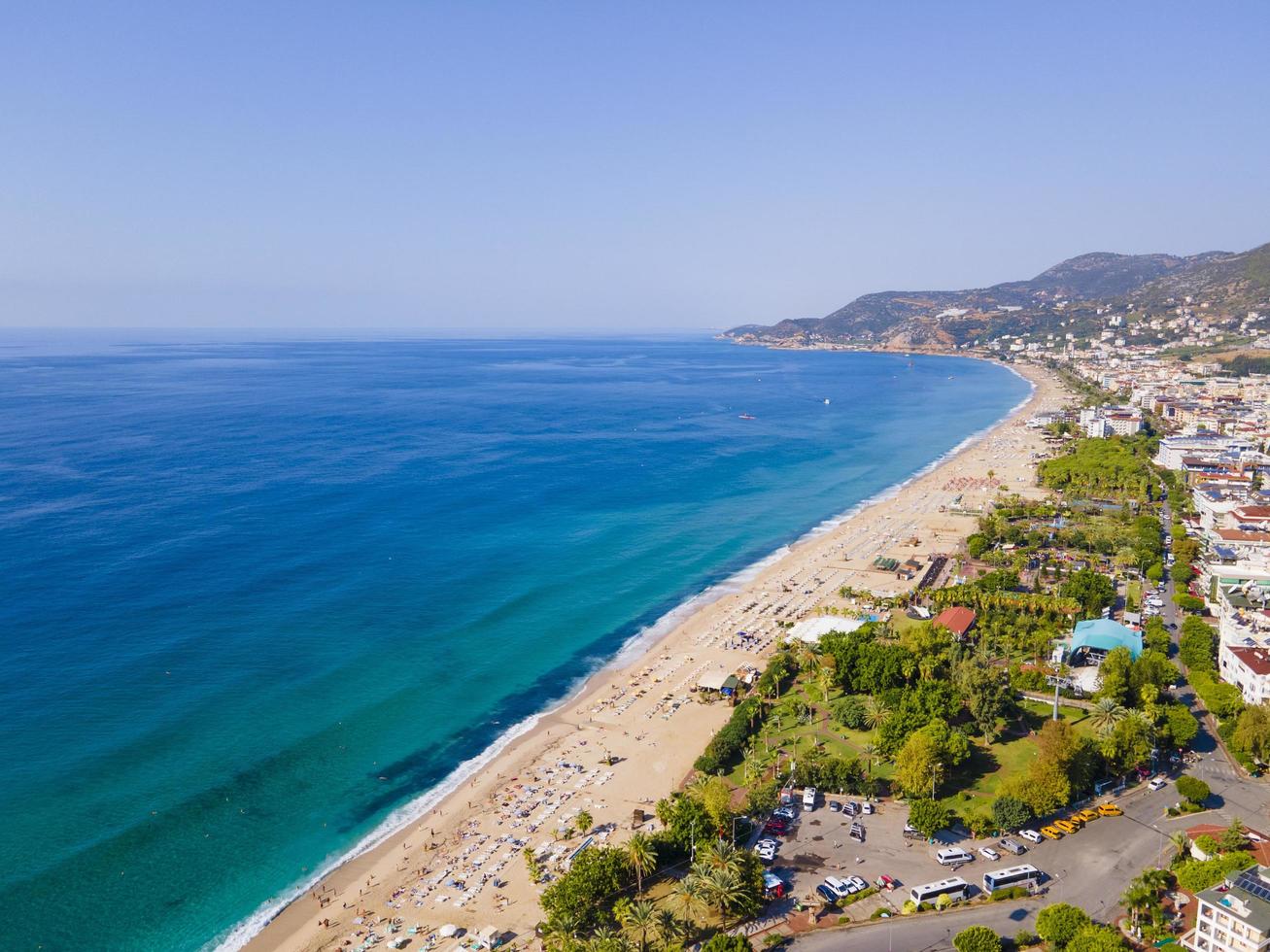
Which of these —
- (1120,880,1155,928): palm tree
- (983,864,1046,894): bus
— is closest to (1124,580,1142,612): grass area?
(983,864,1046,894): bus

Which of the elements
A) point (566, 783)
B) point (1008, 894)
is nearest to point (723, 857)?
point (1008, 894)

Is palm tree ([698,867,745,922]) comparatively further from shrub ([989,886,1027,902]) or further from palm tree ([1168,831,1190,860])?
palm tree ([1168,831,1190,860])

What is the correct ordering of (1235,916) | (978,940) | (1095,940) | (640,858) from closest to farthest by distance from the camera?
1. (1235,916)
2. (1095,940)
3. (978,940)
4. (640,858)

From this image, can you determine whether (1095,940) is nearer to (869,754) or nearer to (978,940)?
(978,940)

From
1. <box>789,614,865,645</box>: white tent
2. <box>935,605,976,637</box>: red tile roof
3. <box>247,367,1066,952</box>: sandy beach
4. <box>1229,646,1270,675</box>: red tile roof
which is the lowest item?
<box>247,367,1066,952</box>: sandy beach

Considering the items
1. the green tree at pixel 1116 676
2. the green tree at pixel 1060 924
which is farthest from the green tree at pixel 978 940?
the green tree at pixel 1116 676

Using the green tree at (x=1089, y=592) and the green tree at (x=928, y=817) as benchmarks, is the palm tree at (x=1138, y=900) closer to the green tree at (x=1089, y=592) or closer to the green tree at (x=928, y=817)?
the green tree at (x=928, y=817)

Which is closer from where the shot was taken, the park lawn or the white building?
the white building
